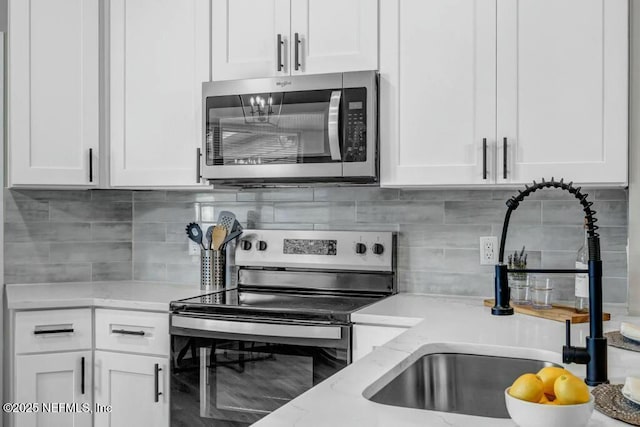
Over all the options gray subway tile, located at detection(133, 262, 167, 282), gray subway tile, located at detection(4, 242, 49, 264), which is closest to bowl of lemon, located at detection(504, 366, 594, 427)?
gray subway tile, located at detection(133, 262, 167, 282)

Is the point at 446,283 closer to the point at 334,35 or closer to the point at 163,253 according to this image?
the point at 334,35

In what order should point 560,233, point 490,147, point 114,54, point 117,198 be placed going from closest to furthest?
point 490,147 < point 560,233 < point 114,54 < point 117,198

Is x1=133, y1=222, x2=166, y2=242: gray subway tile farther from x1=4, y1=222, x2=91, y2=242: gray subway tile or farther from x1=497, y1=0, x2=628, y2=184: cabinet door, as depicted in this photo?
x1=497, y1=0, x2=628, y2=184: cabinet door

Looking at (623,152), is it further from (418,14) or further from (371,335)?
(371,335)

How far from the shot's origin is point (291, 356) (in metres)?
2.33

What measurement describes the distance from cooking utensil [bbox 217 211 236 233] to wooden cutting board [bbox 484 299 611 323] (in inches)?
52.4

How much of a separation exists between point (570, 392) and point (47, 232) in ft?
8.86

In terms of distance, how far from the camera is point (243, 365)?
7.86 feet

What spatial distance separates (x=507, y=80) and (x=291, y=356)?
127cm

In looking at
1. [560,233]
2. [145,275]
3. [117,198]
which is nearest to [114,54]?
[117,198]

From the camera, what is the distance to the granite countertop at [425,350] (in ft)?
3.58

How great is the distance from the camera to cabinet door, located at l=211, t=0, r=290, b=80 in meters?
2.61

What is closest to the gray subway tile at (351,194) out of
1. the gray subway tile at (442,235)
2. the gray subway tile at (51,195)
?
the gray subway tile at (442,235)

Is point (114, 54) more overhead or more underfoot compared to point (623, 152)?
more overhead
